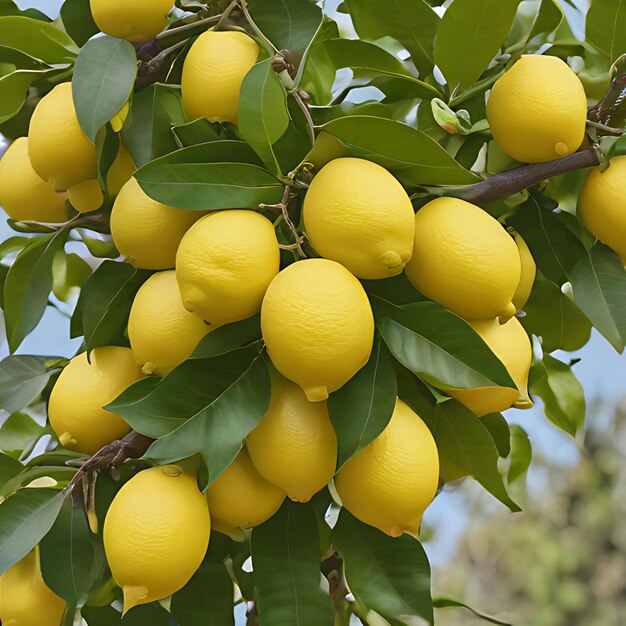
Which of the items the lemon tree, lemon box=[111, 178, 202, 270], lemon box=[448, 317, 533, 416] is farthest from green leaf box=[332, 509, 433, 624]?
lemon box=[111, 178, 202, 270]

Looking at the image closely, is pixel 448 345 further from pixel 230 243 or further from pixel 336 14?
pixel 336 14

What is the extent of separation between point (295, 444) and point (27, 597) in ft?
0.76

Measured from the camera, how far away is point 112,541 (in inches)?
19.0

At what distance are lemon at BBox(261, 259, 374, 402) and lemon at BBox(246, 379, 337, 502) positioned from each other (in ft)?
0.12

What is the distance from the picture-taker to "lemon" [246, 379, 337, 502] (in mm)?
479

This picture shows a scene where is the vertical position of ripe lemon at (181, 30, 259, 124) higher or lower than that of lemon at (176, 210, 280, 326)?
higher

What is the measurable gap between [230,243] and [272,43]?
0.20 meters

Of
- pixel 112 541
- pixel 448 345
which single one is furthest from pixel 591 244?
pixel 112 541

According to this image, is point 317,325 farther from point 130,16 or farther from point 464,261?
point 130,16

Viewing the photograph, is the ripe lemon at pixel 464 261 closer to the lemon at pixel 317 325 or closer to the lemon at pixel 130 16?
the lemon at pixel 317 325

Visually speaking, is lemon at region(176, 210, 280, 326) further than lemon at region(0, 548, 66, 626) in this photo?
No

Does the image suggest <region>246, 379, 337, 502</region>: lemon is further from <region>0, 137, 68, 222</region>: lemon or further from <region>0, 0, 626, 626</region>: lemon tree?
<region>0, 137, 68, 222</region>: lemon

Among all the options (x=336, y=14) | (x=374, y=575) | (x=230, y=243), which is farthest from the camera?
(x=336, y=14)

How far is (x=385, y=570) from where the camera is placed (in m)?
0.56
